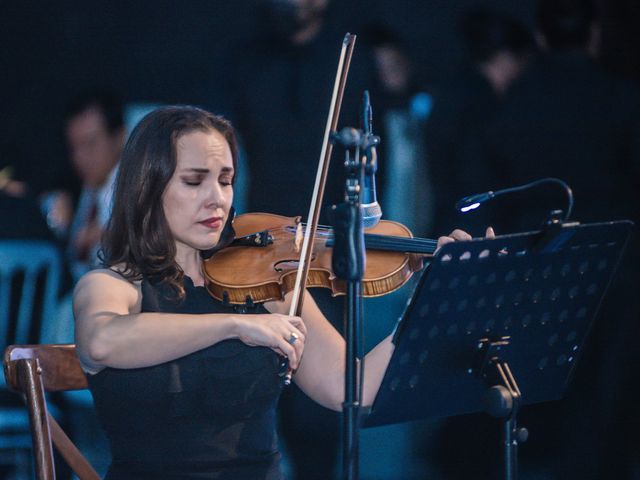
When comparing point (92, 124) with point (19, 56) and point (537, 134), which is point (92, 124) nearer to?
point (19, 56)

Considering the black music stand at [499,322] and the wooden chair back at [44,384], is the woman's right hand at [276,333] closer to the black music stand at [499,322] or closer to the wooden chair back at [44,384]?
the black music stand at [499,322]

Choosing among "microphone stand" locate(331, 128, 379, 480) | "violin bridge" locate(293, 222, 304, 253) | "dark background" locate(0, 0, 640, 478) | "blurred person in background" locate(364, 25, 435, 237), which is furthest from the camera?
"blurred person in background" locate(364, 25, 435, 237)

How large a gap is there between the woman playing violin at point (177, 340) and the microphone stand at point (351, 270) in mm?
224

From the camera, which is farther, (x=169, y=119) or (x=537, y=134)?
(x=537, y=134)

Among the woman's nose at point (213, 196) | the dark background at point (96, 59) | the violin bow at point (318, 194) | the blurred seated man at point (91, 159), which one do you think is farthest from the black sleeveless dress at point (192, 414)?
the dark background at point (96, 59)

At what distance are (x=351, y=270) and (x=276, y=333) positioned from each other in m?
0.23

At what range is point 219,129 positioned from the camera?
2035mm

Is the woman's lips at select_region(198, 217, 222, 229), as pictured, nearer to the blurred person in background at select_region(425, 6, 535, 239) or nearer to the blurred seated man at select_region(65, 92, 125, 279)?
the blurred seated man at select_region(65, 92, 125, 279)

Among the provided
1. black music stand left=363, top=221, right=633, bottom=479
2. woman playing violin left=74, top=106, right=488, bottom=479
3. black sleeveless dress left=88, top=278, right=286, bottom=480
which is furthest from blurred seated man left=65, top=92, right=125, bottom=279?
black music stand left=363, top=221, right=633, bottom=479

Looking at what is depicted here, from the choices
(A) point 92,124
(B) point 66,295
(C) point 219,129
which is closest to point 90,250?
(B) point 66,295

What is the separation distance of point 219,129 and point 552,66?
6.48 feet

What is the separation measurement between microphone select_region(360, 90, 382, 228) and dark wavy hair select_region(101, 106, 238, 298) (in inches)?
18.3

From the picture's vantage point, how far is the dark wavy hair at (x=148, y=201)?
1.94 metres

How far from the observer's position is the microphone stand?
1527 mm
